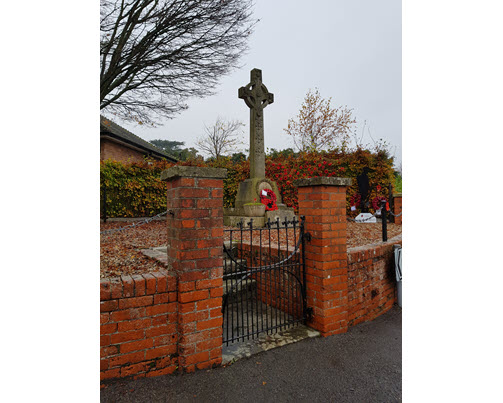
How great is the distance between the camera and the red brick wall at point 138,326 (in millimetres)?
2020

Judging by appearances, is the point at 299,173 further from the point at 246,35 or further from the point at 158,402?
the point at 158,402

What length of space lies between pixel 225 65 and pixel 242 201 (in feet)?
12.8

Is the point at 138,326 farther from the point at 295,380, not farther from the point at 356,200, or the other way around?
the point at 356,200

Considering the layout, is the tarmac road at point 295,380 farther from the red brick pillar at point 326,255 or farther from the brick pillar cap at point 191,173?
the brick pillar cap at point 191,173

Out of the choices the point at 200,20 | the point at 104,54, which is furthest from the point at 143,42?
the point at 200,20

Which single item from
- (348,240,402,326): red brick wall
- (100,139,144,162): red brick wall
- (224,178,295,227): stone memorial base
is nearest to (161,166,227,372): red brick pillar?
(348,240,402,326): red brick wall

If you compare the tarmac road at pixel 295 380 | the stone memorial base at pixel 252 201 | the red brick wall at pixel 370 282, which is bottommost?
the tarmac road at pixel 295 380

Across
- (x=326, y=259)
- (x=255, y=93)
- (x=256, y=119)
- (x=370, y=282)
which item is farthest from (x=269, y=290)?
(x=255, y=93)

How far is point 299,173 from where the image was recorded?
10.0 metres

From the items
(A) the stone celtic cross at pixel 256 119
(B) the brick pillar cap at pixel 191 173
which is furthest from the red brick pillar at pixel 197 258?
(A) the stone celtic cross at pixel 256 119

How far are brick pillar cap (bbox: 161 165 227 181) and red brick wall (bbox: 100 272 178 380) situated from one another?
33.1 inches

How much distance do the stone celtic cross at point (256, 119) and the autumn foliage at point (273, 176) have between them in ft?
5.18

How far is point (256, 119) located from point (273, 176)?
2804 millimetres

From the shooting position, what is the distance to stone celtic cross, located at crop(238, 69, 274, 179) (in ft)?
26.8
